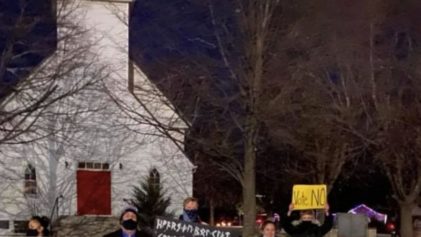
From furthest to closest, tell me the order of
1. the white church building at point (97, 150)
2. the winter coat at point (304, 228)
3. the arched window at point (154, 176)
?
the arched window at point (154, 176), the white church building at point (97, 150), the winter coat at point (304, 228)

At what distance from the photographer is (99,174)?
35.0 metres

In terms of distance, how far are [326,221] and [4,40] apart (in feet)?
50.6

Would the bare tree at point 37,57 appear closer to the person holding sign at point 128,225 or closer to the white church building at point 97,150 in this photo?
the white church building at point 97,150

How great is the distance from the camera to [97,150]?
1379 inches

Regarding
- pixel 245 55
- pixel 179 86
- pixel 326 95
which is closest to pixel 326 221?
pixel 245 55

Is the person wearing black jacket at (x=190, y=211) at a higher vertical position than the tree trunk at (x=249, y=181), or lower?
lower

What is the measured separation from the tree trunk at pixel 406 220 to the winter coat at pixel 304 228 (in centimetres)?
2538

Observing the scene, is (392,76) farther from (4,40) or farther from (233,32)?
(4,40)

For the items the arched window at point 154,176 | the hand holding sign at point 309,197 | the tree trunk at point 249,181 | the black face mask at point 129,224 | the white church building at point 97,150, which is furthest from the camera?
the arched window at point 154,176

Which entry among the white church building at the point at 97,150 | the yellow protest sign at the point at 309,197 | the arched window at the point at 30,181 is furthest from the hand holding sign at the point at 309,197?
the arched window at the point at 30,181

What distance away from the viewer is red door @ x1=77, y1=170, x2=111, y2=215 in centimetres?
3481

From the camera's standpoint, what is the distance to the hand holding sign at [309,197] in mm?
13805

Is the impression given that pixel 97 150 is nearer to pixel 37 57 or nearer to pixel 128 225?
pixel 37 57

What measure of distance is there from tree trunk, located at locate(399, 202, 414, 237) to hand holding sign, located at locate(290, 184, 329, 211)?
22.5 meters
